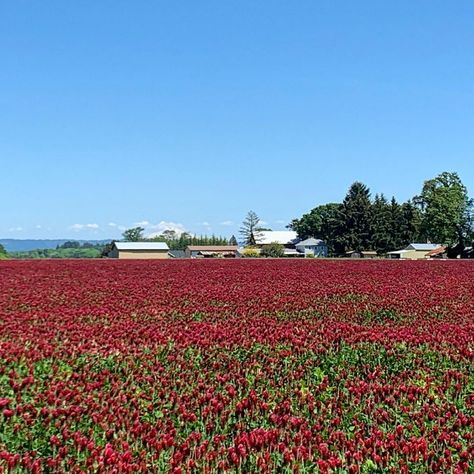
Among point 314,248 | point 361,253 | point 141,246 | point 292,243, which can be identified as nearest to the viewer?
point 141,246

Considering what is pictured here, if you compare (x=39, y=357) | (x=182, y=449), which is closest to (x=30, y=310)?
(x=39, y=357)

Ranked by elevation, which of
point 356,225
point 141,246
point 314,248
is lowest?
point 314,248

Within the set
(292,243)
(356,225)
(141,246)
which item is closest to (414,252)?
(356,225)

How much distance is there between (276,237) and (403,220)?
51328 millimetres

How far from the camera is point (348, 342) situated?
7.85 meters

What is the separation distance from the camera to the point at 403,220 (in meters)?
106

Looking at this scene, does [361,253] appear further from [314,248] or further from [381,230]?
[314,248]

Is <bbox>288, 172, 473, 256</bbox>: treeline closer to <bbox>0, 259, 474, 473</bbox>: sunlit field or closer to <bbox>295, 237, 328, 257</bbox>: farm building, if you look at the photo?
<bbox>295, 237, 328, 257</bbox>: farm building

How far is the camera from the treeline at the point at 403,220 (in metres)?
85.4

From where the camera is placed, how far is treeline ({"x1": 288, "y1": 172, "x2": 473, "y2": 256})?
8538cm

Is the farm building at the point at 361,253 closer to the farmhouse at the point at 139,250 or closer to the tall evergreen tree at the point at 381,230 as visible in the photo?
the tall evergreen tree at the point at 381,230

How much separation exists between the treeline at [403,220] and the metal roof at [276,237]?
133 feet

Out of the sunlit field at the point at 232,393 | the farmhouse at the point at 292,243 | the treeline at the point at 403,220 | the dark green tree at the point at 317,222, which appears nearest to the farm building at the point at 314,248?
the farmhouse at the point at 292,243

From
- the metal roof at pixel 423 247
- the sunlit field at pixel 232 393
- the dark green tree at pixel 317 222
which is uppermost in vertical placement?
the dark green tree at pixel 317 222
